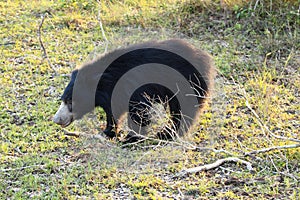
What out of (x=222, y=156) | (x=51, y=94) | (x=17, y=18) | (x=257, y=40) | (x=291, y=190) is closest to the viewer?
(x=291, y=190)

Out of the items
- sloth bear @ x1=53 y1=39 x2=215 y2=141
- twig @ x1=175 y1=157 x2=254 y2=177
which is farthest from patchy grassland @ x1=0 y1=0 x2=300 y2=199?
sloth bear @ x1=53 y1=39 x2=215 y2=141

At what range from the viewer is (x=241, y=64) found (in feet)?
20.1

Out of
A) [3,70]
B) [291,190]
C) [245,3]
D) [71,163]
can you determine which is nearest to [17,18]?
[3,70]

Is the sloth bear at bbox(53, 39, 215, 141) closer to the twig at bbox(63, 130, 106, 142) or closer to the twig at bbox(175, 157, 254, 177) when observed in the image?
the twig at bbox(63, 130, 106, 142)

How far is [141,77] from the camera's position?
185 inches

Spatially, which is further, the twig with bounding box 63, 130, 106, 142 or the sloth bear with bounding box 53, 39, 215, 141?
the twig with bounding box 63, 130, 106, 142

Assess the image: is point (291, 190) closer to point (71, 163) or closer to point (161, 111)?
point (161, 111)

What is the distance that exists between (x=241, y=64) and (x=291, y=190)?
2462 mm

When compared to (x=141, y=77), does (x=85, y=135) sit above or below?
below

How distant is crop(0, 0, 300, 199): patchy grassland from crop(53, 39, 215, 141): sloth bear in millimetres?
334

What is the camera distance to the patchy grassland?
13.5 feet

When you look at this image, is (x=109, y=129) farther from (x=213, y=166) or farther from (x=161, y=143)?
(x=213, y=166)

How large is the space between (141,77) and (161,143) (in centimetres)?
66

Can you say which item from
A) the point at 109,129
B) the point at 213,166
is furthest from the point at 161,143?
the point at 213,166
